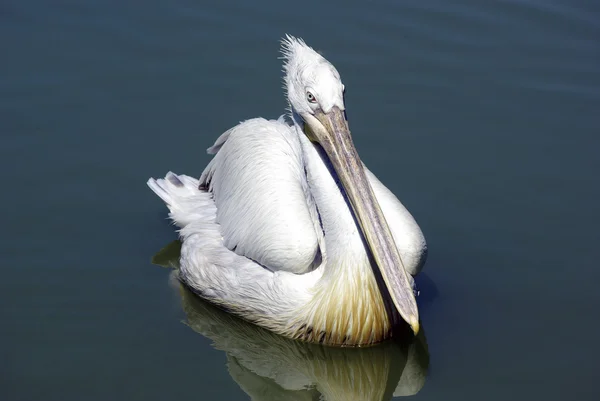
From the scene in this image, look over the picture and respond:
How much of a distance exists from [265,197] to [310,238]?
1.52ft

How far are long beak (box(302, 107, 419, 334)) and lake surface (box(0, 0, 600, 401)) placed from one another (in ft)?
1.99

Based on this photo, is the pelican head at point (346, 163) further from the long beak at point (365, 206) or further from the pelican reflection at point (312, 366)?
the pelican reflection at point (312, 366)

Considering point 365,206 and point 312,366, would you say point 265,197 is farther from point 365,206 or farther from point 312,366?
point 312,366

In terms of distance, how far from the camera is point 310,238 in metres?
4.81

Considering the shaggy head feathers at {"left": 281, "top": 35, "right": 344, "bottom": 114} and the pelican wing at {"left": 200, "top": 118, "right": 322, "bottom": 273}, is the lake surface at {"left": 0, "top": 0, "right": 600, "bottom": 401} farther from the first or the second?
the shaggy head feathers at {"left": 281, "top": 35, "right": 344, "bottom": 114}

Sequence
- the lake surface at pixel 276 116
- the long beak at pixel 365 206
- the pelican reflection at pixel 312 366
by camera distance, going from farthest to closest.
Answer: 1. the lake surface at pixel 276 116
2. the pelican reflection at pixel 312 366
3. the long beak at pixel 365 206

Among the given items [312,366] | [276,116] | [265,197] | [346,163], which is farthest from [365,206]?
[276,116]

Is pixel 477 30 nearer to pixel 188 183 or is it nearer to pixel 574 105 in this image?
pixel 574 105

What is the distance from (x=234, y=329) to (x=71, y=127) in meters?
2.22

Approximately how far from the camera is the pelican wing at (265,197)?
4844 millimetres

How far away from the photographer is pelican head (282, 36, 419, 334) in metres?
4.48

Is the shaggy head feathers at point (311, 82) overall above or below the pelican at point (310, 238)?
above

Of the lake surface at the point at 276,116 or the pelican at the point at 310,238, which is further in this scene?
the lake surface at the point at 276,116

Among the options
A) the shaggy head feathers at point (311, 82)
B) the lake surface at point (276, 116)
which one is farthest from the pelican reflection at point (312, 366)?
the shaggy head feathers at point (311, 82)
